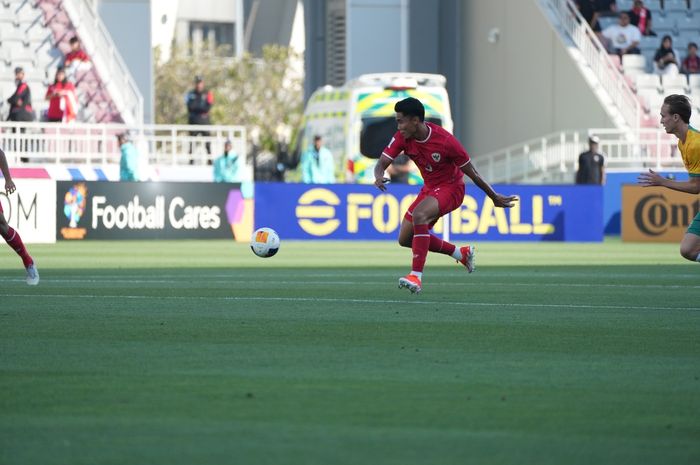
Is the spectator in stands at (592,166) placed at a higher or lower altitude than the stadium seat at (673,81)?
lower

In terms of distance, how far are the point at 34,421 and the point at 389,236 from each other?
22822 mm

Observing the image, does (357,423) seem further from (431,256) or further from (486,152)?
(486,152)

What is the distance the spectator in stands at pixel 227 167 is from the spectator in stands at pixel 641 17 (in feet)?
43.5

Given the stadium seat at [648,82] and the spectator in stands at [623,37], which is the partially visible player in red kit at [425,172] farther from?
the spectator in stands at [623,37]

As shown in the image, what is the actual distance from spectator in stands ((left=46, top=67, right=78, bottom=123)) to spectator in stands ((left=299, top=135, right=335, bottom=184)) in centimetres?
563

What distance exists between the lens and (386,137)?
1352 inches

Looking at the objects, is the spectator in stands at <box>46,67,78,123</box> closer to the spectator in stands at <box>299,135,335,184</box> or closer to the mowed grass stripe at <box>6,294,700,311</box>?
the spectator in stands at <box>299,135,335,184</box>

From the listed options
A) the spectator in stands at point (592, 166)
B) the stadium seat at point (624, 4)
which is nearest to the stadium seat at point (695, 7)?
the stadium seat at point (624, 4)

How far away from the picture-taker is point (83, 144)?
113ft

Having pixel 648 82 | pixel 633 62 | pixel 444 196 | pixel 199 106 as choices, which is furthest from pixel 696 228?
pixel 633 62

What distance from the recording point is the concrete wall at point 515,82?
132ft

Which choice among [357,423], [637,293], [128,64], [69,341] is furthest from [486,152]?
[357,423]

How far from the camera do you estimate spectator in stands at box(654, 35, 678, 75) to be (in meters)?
39.7

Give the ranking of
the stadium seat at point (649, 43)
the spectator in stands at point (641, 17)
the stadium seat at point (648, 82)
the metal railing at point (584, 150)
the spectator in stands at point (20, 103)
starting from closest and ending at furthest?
the spectator in stands at point (20, 103)
the metal railing at point (584, 150)
the stadium seat at point (648, 82)
the spectator in stands at point (641, 17)
the stadium seat at point (649, 43)
